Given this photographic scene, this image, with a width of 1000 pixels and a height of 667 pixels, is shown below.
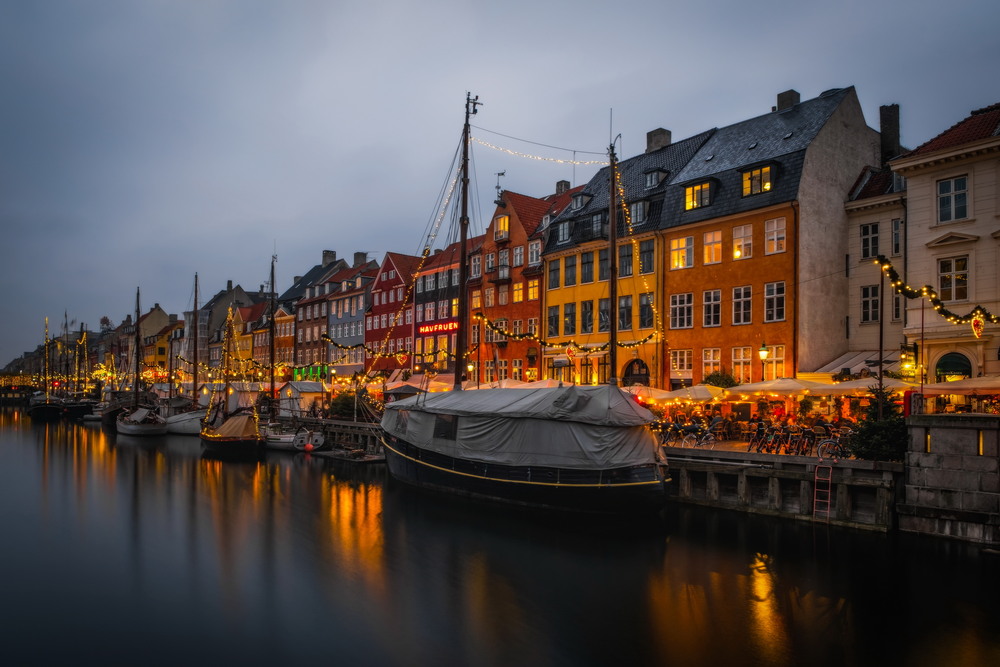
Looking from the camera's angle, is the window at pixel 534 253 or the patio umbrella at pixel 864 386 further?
the window at pixel 534 253

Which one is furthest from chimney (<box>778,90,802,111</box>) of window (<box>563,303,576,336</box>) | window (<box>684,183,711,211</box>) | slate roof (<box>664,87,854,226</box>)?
window (<box>563,303,576,336</box>)

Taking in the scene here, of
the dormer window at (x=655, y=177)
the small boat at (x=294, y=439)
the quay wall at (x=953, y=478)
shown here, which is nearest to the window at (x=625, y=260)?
the dormer window at (x=655, y=177)

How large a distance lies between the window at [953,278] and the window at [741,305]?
28.9 ft

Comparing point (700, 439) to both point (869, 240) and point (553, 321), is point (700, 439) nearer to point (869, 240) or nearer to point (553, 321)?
point (869, 240)

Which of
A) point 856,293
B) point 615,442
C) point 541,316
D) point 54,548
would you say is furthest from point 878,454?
point 541,316

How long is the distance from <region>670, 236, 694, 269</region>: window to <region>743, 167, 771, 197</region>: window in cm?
379

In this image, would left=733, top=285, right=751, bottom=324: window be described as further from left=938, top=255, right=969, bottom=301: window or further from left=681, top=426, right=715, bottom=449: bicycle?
left=681, top=426, right=715, bottom=449: bicycle

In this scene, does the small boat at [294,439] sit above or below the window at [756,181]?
below

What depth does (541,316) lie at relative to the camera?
4816 cm

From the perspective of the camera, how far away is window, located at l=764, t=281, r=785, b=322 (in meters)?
34.3

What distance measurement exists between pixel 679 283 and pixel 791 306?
6.72 meters

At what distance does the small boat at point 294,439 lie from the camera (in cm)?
4553

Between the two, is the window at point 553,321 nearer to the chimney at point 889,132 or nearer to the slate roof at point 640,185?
the slate roof at point 640,185

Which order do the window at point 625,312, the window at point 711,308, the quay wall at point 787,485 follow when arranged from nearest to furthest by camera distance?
the quay wall at point 787,485 < the window at point 711,308 < the window at point 625,312
